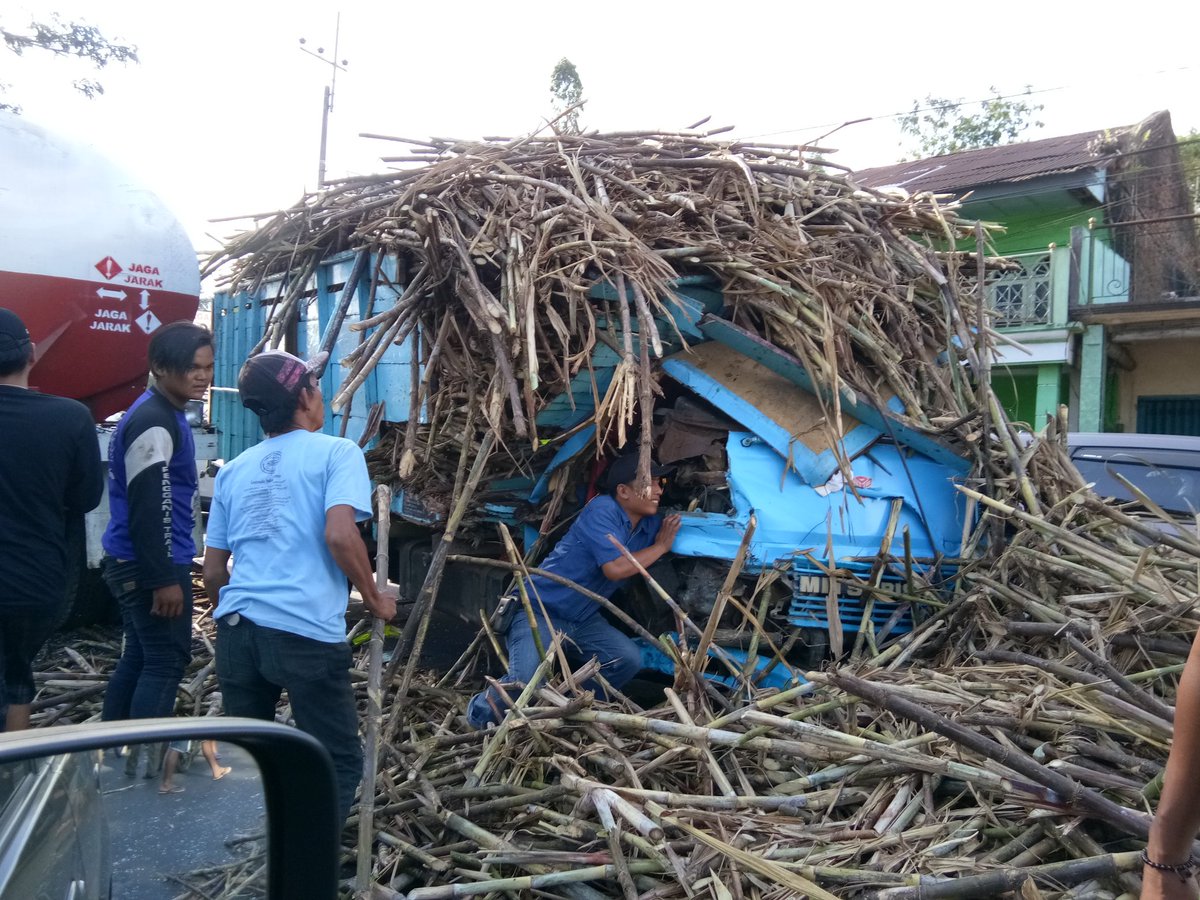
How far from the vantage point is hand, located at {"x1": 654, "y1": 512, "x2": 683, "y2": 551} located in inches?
161

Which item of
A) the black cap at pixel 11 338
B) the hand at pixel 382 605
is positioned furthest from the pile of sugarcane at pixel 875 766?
the black cap at pixel 11 338

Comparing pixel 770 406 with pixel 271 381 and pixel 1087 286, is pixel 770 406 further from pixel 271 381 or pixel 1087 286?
pixel 1087 286

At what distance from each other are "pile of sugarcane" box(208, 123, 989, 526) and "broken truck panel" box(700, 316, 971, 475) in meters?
0.06

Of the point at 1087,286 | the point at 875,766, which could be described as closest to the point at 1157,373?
the point at 1087,286

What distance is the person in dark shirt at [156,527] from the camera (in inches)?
137

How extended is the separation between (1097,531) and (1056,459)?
58 centimetres

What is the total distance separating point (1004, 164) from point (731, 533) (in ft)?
48.0

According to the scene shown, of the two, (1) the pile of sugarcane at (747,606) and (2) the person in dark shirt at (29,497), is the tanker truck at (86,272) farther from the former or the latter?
(2) the person in dark shirt at (29,497)

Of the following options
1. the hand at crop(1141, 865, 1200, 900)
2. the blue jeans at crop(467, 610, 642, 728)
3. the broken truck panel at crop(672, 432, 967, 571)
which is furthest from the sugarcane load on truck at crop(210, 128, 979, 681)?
the hand at crop(1141, 865, 1200, 900)

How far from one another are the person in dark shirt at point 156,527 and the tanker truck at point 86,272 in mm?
2250

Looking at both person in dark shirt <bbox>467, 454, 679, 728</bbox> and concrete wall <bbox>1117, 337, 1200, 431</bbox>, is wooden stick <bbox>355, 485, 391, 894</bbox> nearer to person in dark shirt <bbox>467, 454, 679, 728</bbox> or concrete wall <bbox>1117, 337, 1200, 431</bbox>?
person in dark shirt <bbox>467, 454, 679, 728</bbox>

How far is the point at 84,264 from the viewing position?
551 centimetres

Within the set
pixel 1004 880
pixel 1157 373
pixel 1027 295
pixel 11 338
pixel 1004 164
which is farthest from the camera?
pixel 1157 373

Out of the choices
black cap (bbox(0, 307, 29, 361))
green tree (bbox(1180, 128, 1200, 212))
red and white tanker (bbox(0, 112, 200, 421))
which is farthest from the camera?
green tree (bbox(1180, 128, 1200, 212))
